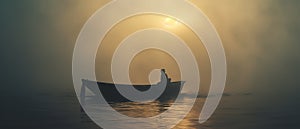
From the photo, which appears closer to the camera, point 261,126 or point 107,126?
point 107,126

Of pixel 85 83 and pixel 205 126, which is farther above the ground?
pixel 85 83

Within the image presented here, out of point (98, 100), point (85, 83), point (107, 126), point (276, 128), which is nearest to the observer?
point (107, 126)

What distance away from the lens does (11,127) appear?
41.7 metres

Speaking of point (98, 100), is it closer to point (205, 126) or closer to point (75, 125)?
point (75, 125)

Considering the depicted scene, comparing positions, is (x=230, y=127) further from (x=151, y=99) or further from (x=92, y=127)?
(x=151, y=99)

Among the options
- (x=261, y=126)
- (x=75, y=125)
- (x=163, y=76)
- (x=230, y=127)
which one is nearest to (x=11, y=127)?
(x=75, y=125)

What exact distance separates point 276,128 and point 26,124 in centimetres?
3389

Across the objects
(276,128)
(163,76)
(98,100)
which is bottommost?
(276,128)

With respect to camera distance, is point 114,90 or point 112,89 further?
point 114,90

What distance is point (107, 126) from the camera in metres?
40.2

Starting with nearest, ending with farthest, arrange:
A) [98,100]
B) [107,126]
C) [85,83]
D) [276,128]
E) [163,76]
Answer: [107,126]
[276,128]
[85,83]
[98,100]
[163,76]

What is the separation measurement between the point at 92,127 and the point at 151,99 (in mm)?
57670

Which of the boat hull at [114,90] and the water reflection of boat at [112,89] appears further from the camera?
the boat hull at [114,90]

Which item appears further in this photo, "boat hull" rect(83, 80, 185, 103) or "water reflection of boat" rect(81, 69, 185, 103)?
"boat hull" rect(83, 80, 185, 103)
